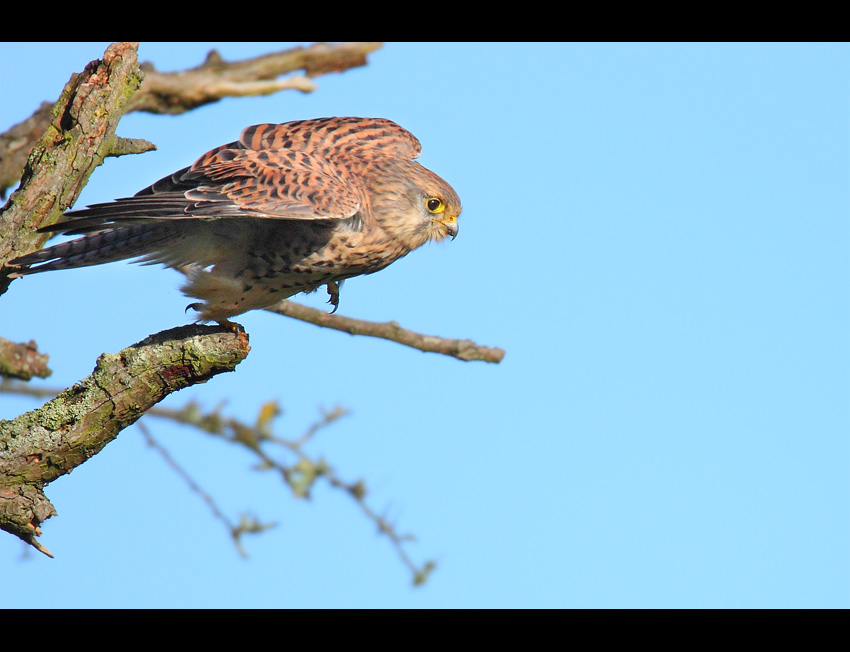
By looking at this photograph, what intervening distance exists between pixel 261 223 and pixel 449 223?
1131 mm

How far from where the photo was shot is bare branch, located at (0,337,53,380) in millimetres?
3793

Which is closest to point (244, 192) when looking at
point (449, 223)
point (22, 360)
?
point (22, 360)

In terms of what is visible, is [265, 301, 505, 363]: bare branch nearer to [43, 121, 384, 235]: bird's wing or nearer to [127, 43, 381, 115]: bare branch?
[43, 121, 384, 235]: bird's wing

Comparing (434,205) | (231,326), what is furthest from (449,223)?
(231,326)

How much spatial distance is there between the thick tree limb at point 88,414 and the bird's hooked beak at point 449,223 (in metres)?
1.91

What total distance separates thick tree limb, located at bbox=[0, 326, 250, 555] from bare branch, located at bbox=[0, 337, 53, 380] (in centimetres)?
83

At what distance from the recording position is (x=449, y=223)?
4.84 metres

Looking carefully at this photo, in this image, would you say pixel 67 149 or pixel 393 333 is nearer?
pixel 67 149

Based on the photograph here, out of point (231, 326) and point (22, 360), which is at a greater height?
point (231, 326)

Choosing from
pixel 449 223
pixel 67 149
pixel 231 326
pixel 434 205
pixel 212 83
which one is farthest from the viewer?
pixel 449 223

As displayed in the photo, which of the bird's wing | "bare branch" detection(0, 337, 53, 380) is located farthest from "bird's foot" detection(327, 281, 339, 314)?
"bare branch" detection(0, 337, 53, 380)

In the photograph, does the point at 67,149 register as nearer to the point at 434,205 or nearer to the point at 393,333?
the point at 393,333

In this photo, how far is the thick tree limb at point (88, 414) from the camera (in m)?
2.95

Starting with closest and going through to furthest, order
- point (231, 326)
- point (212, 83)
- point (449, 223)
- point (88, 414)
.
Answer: point (88, 414) < point (231, 326) < point (212, 83) < point (449, 223)
